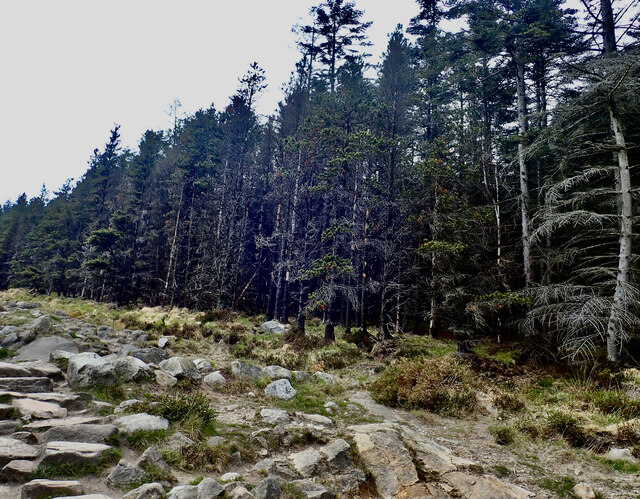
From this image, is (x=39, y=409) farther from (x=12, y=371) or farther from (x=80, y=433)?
(x=12, y=371)

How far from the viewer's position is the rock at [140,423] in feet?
16.8

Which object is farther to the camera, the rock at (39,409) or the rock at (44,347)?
the rock at (44,347)

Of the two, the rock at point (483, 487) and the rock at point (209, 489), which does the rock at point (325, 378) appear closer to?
the rock at point (483, 487)

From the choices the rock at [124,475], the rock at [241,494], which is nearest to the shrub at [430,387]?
the rock at [241,494]

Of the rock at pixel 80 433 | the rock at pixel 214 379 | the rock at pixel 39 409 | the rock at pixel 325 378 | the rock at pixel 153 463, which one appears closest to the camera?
the rock at pixel 153 463

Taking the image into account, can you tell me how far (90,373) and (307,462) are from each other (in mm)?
5292

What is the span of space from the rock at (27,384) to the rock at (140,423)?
2534 mm

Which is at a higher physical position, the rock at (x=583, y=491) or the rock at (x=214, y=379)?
the rock at (x=214, y=379)

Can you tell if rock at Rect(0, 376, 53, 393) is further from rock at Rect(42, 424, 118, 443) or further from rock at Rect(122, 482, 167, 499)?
rock at Rect(122, 482, 167, 499)

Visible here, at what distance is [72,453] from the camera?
159 inches

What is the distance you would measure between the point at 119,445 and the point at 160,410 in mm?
1151

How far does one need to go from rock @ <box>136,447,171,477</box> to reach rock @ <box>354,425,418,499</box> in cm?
293

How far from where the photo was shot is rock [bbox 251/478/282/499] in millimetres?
3893

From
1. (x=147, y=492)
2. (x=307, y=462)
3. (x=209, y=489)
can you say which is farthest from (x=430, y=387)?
(x=147, y=492)
